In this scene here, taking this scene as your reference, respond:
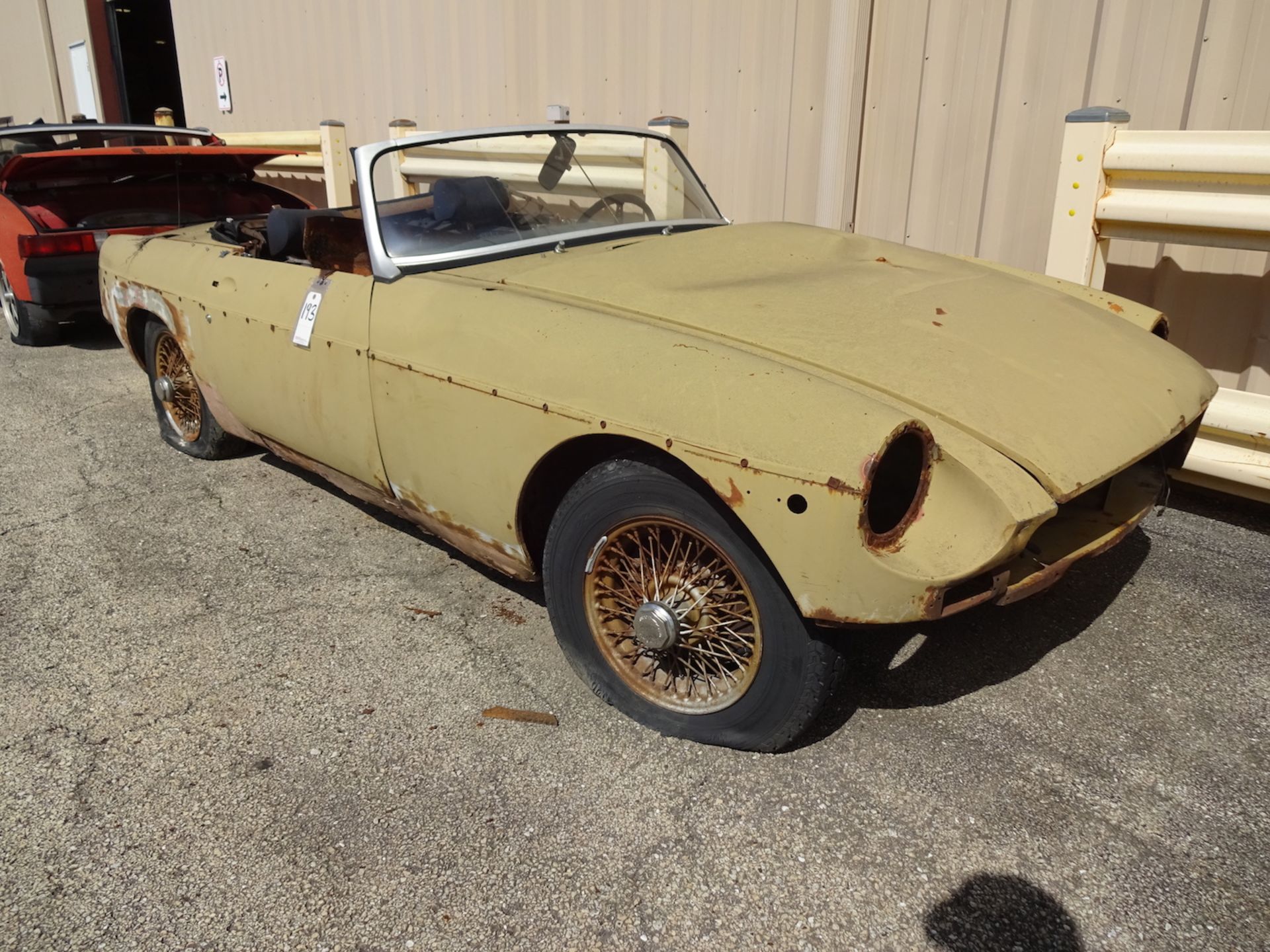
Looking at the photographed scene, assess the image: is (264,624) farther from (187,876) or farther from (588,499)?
(588,499)

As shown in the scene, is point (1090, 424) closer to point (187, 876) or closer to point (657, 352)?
point (657, 352)

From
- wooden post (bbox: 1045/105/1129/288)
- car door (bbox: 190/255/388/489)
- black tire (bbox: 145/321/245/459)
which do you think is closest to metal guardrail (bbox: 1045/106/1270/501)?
wooden post (bbox: 1045/105/1129/288)

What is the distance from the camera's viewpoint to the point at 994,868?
213 cm

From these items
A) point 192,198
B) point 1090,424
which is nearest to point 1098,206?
point 1090,424

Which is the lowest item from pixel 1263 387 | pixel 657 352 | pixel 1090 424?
pixel 1263 387

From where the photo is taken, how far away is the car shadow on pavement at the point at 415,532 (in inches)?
137

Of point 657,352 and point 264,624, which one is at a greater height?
point 657,352

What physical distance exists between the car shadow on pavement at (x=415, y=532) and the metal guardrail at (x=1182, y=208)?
2712 millimetres

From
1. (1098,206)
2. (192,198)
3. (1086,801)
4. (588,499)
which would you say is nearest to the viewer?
(1086,801)

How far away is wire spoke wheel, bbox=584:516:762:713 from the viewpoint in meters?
2.44

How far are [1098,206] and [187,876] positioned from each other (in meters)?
4.13

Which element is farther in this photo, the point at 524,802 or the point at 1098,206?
the point at 1098,206

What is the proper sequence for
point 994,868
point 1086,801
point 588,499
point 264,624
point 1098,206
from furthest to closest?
1. point 1098,206
2. point 264,624
3. point 588,499
4. point 1086,801
5. point 994,868

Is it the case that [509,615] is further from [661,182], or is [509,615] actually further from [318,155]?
[318,155]
